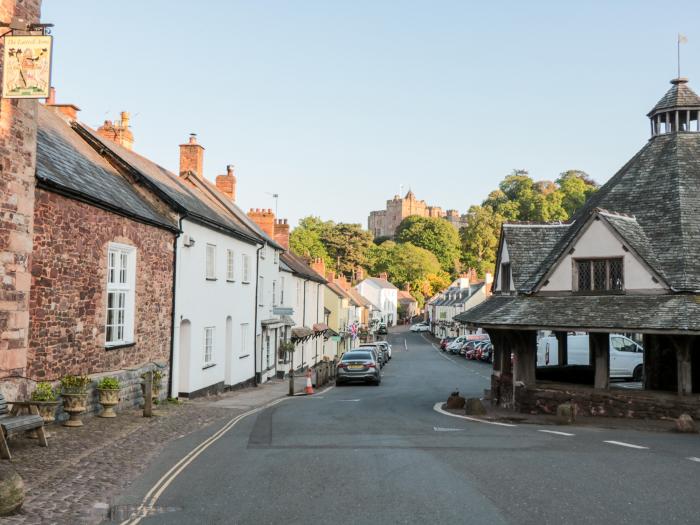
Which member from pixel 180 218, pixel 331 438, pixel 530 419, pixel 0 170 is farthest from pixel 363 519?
pixel 180 218

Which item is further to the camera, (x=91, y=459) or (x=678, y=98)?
(x=678, y=98)

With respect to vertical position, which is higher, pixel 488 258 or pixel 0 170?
pixel 488 258

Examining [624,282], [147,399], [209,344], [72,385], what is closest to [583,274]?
[624,282]

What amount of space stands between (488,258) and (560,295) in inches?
Result: 4245

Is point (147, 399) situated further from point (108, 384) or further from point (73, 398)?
point (73, 398)

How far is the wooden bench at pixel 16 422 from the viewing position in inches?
389

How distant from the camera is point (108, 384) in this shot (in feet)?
49.4

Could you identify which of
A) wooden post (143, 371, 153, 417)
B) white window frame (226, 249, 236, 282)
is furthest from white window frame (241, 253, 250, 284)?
wooden post (143, 371, 153, 417)

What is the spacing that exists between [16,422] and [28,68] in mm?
5650

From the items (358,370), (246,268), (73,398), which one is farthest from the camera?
(358,370)

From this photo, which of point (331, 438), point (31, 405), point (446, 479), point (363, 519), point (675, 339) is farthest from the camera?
point (675, 339)

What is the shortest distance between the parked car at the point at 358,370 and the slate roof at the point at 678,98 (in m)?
15.5

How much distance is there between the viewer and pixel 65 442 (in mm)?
11906

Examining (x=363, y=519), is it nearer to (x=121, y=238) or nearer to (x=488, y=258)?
(x=121, y=238)
